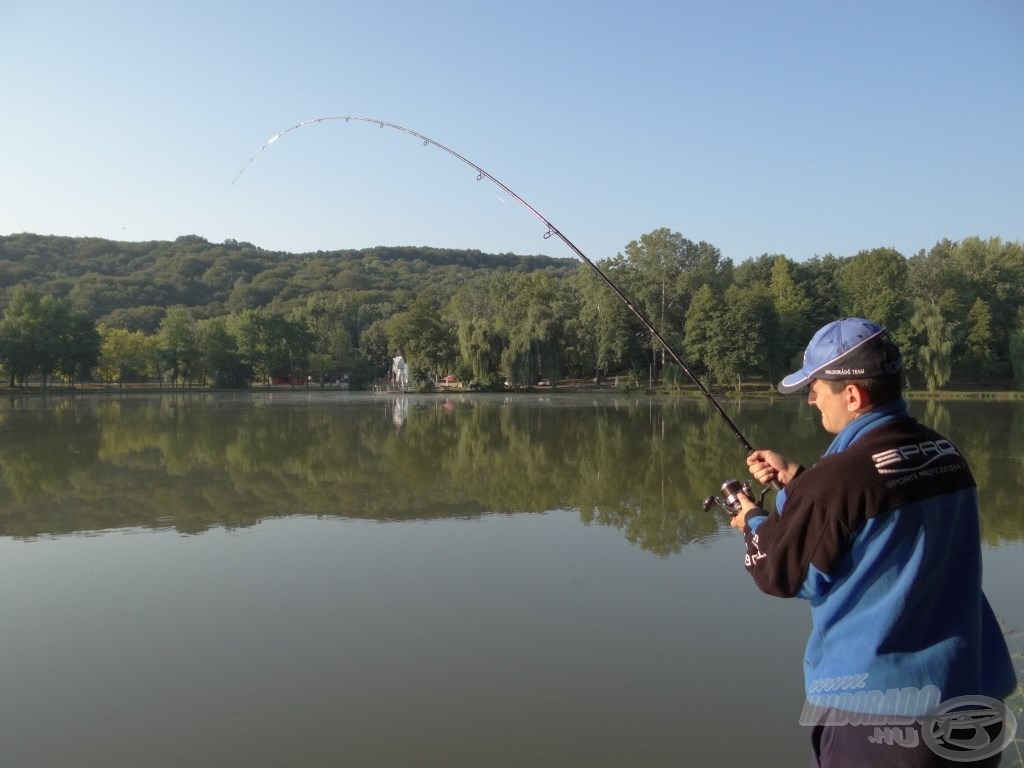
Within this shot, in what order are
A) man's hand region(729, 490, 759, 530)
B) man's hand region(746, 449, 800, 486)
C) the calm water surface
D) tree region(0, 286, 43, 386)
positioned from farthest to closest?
tree region(0, 286, 43, 386)
the calm water surface
man's hand region(746, 449, 800, 486)
man's hand region(729, 490, 759, 530)

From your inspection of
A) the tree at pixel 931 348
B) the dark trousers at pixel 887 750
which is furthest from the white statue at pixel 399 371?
the dark trousers at pixel 887 750

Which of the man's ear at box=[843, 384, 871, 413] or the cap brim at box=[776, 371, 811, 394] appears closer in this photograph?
the man's ear at box=[843, 384, 871, 413]

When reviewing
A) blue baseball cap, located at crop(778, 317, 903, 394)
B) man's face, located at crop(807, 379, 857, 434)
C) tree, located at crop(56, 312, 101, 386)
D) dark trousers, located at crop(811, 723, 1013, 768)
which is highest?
tree, located at crop(56, 312, 101, 386)

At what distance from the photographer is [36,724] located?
4395 millimetres


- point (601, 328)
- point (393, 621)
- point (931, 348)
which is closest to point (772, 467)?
point (393, 621)

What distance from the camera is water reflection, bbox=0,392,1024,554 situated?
10.1 m

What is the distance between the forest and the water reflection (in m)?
26.4

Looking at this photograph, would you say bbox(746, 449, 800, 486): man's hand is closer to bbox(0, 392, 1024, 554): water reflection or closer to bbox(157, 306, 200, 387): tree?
bbox(0, 392, 1024, 554): water reflection

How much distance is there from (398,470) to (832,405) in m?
12.7

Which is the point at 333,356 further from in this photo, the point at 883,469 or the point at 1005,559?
the point at 883,469

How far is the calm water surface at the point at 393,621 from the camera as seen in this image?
14.1 feet

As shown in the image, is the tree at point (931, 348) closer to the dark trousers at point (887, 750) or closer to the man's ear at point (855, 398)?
the man's ear at point (855, 398)

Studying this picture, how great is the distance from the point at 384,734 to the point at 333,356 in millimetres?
74580

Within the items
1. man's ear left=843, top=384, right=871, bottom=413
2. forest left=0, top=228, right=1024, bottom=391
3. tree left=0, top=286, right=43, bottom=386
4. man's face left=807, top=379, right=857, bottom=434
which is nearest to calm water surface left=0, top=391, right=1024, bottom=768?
man's face left=807, top=379, right=857, bottom=434
